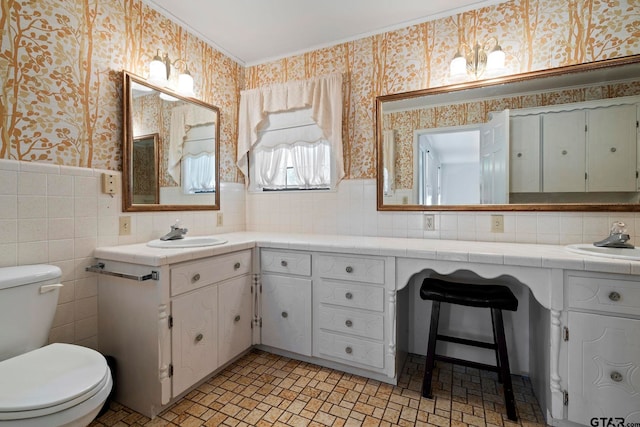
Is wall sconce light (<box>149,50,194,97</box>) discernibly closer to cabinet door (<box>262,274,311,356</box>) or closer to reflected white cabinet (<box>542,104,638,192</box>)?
cabinet door (<box>262,274,311,356</box>)

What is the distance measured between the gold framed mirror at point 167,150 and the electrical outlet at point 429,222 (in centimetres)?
165

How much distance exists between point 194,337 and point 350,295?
910 millimetres

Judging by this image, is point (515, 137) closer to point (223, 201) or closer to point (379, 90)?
point (379, 90)

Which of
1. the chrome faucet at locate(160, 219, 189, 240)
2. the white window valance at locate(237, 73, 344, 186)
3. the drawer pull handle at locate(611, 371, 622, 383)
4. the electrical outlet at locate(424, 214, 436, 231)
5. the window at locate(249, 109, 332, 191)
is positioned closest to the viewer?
the drawer pull handle at locate(611, 371, 622, 383)

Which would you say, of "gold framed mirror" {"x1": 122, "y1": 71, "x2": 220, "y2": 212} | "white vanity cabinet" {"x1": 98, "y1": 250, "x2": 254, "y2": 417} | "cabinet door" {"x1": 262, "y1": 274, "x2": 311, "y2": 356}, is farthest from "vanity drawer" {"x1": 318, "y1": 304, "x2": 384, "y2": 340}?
"gold framed mirror" {"x1": 122, "y1": 71, "x2": 220, "y2": 212}

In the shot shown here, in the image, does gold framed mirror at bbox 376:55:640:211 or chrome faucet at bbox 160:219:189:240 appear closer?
gold framed mirror at bbox 376:55:640:211

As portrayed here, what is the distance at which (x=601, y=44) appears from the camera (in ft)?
5.70

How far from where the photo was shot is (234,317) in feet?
6.33

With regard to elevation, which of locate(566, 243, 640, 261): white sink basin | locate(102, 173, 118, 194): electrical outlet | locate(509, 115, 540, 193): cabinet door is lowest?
locate(566, 243, 640, 261): white sink basin

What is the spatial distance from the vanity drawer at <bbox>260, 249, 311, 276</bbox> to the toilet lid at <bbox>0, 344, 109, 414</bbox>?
1042mm

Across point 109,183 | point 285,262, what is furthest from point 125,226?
point 285,262

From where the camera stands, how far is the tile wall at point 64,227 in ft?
4.52

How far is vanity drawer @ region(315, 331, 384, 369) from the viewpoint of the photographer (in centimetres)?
177

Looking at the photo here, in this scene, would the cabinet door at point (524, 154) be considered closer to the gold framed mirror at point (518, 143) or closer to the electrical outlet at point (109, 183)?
the gold framed mirror at point (518, 143)
